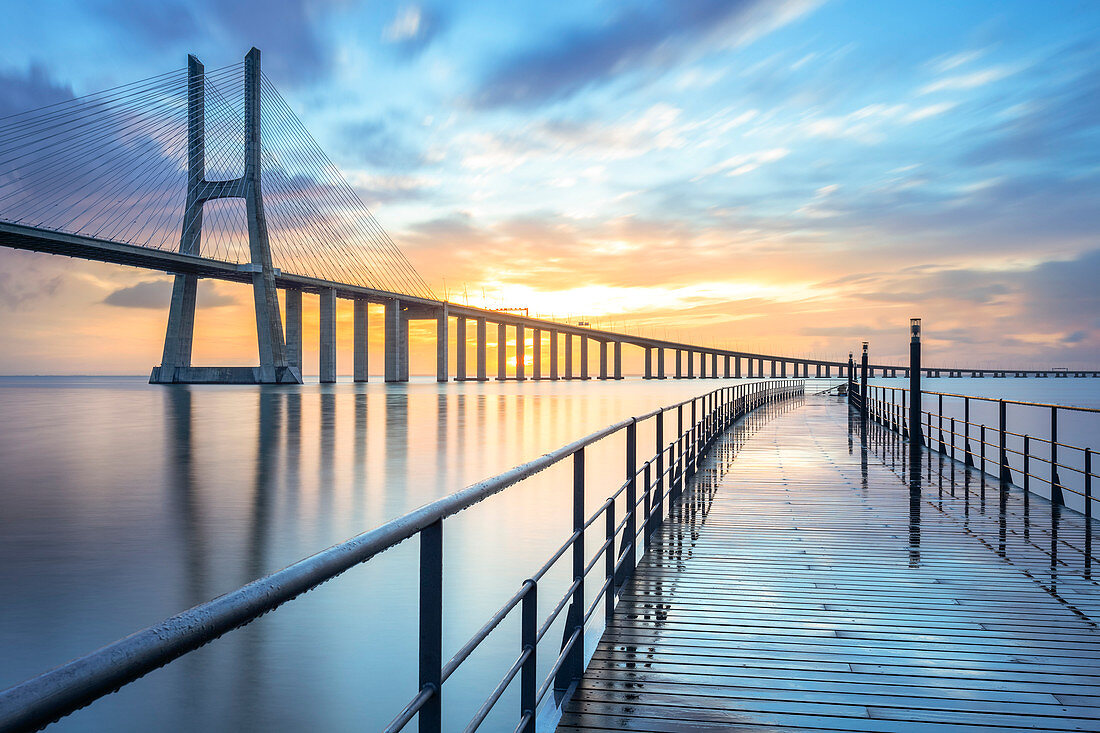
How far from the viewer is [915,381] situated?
50.2 ft

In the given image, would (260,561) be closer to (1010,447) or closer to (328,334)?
(1010,447)

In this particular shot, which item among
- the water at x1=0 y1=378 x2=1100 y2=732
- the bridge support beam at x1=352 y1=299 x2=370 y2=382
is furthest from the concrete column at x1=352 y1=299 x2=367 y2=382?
the water at x1=0 y1=378 x2=1100 y2=732

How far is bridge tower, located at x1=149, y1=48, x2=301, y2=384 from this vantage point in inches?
2534

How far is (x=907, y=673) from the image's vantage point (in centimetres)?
418

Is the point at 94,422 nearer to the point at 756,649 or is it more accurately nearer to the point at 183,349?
the point at 183,349

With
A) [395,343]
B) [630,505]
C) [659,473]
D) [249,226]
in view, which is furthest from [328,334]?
[630,505]

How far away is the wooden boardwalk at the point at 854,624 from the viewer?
371 cm

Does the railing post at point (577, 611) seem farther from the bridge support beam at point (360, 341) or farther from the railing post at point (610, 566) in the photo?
the bridge support beam at point (360, 341)

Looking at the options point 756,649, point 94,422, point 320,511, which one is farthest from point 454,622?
point 94,422

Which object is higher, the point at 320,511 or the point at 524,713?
the point at 524,713

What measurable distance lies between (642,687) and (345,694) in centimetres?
490

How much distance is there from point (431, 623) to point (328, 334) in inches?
3234

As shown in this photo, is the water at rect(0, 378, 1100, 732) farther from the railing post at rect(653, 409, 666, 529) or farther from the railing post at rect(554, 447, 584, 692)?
the railing post at rect(554, 447, 584, 692)

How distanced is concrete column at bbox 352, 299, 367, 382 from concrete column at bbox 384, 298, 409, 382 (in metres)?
2.68
